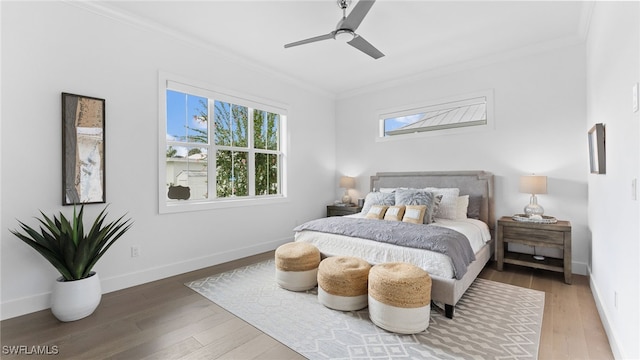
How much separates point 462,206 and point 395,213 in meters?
1.11

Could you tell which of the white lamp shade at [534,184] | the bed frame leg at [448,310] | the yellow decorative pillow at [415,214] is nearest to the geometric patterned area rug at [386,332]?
the bed frame leg at [448,310]

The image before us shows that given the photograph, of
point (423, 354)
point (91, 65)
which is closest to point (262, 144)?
point (91, 65)

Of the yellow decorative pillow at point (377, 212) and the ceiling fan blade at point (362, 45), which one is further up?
the ceiling fan blade at point (362, 45)

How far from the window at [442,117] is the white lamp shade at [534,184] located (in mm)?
998

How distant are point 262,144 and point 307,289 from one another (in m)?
2.59

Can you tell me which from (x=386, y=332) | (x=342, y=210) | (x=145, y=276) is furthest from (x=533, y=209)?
(x=145, y=276)

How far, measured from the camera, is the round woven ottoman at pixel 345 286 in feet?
8.08

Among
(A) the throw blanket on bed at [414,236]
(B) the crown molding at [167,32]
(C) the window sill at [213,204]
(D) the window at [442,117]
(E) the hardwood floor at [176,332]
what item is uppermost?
(B) the crown molding at [167,32]

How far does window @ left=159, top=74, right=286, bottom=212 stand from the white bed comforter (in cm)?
143

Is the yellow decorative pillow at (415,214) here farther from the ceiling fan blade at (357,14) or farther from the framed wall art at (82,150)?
the framed wall art at (82,150)

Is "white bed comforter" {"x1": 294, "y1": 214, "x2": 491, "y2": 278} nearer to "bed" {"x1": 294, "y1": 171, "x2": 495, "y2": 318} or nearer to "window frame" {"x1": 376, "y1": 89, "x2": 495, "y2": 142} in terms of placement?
"bed" {"x1": 294, "y1": 171, "x2": 495, "y2": 318}

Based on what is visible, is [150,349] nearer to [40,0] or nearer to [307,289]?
[307,289]

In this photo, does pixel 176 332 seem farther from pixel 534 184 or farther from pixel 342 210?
pixel 534 184

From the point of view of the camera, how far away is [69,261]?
2.38 m
